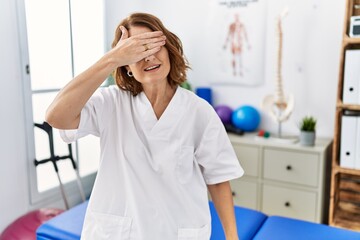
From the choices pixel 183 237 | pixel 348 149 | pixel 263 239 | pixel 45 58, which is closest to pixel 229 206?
pixel 183 237

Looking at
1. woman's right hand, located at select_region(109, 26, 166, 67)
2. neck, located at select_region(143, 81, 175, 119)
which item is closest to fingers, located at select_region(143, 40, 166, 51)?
woman's right hand, located at select_region(109, 26, 166, 67)

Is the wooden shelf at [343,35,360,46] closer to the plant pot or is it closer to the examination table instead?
the plant pot

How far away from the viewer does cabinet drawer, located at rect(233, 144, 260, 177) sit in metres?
2.40

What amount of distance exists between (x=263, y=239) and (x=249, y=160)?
0.92m

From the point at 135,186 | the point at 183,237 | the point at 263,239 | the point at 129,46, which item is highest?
the point at 129,46

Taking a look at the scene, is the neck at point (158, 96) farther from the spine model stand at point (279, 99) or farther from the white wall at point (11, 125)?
the spine model stand at point (279, 99)

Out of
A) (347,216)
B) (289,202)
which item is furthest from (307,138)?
(347,216)

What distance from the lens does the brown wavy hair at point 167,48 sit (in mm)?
Answer: 965

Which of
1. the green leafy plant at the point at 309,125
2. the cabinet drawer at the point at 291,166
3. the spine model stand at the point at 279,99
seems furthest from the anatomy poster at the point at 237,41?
the cabinet drawer at the point at 291,166

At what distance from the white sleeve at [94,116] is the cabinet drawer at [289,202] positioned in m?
1.69

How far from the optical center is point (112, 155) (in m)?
1.00

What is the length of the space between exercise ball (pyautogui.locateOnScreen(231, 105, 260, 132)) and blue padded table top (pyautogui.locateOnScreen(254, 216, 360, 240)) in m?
0.99

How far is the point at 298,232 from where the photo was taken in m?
1.62

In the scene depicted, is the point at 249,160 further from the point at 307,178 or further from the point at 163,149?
the point at 163,149
